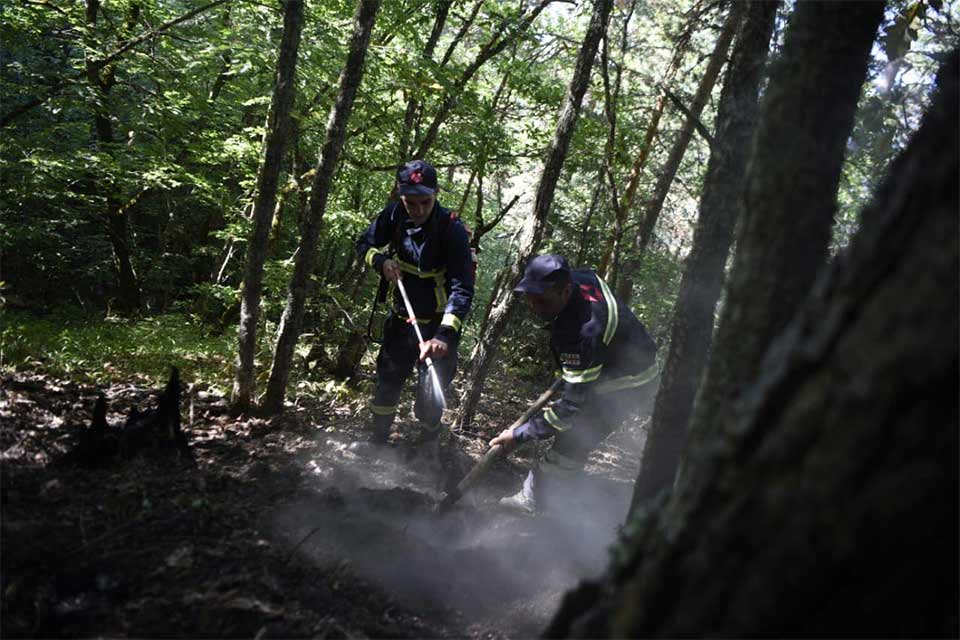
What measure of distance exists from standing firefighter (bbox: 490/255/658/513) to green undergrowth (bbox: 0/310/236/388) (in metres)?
3.71

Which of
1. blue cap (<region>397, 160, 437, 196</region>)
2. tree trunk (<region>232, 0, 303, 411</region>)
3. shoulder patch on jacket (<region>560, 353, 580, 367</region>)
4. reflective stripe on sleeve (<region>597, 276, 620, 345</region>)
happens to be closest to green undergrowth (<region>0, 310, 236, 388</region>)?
tree trunk (<region>232, 0, 303, 411</region>)

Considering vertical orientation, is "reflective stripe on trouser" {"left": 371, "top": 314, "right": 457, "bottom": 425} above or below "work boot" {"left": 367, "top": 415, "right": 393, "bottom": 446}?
above

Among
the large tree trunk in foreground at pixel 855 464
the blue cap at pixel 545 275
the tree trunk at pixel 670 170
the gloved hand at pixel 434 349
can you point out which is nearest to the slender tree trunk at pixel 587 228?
the tree trunk at pixel 670 170

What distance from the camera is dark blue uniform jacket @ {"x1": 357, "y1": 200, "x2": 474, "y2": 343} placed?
16.0ft

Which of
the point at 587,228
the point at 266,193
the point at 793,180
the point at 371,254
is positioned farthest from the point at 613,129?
the point at 793,180

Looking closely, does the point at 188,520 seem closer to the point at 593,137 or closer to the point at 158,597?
the point at 158,597

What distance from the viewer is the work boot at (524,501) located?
4.85 m

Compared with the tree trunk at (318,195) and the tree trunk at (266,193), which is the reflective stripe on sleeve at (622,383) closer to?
the tree trunk at (318,195)

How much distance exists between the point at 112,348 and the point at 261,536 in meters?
4.87

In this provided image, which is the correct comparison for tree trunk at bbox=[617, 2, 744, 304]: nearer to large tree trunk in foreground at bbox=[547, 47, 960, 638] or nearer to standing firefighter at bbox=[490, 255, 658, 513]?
standing firefighter at bbox=[490, 255, 658, 513]

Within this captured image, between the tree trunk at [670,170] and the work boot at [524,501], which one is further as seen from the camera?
the tree trunk at [670,170]

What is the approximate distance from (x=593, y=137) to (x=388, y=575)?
7.64 m

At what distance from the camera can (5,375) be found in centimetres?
482

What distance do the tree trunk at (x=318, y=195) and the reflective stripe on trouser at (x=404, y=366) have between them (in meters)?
A: 0.86
